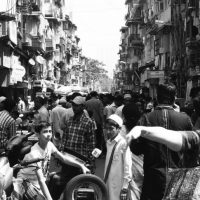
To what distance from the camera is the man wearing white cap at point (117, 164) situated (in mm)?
6641

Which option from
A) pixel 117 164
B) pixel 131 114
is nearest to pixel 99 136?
pixel 131 114

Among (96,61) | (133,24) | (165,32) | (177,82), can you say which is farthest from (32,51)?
(96,61)

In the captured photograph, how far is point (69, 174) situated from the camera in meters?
7.79

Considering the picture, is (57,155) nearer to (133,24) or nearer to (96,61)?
(133,24)

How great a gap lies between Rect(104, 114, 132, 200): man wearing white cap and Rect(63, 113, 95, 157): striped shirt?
1421 millimetres

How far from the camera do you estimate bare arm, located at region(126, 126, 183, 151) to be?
321cm

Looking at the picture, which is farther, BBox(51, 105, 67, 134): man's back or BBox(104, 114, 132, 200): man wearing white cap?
BBox(51, 105, 67, 134): man's back

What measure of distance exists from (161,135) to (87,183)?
14.0 ft

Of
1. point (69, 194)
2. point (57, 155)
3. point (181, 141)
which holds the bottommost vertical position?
point (69, 194)

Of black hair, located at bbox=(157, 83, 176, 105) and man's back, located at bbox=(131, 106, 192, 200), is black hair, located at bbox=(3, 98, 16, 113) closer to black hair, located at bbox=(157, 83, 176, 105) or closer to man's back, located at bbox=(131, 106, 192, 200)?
man's back, located at bbox=(131, 106, 192, 200)

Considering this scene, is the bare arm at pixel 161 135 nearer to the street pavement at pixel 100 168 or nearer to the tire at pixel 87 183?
the tire at pixel 87 183

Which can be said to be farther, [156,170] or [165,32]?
[165,32]

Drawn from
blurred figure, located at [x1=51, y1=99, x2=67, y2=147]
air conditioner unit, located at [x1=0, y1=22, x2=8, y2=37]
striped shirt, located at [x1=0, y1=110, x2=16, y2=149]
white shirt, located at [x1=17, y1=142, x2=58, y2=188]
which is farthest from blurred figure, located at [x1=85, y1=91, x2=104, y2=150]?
air conditioner unit, located at [x1=0, y1=22, x2=8, y2=37]

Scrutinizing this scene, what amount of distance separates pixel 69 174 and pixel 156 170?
2187mm
